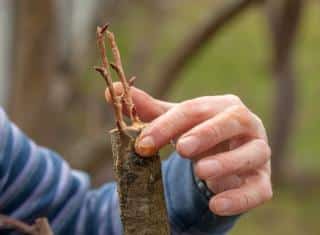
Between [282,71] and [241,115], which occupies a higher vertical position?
[282,71]

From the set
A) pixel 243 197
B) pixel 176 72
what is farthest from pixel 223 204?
pixel 176 72

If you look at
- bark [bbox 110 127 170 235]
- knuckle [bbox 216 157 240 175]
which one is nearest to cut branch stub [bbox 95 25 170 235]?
bark [bbox 110 127 170 235]

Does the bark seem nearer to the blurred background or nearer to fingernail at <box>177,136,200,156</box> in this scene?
Answer: fingernail at <box>177,136,200,156</box>

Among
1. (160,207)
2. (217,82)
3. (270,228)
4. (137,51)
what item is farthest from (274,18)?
(217,82)

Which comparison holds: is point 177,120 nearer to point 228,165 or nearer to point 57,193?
point 228,165

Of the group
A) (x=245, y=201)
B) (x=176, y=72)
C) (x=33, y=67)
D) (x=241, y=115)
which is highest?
(x=33, y=67)

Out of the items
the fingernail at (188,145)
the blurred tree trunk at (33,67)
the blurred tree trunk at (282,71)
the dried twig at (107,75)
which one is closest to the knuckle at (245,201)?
the fingernail at (188,145)
